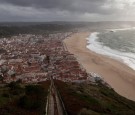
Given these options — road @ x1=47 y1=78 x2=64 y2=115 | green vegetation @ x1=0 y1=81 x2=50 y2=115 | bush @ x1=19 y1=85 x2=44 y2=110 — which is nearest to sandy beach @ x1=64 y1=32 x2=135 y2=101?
road @ x1=47 y1=78 x2=64 y2=115

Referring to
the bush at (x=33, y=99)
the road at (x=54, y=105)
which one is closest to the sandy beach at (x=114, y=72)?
the road at (x=54, y=105)

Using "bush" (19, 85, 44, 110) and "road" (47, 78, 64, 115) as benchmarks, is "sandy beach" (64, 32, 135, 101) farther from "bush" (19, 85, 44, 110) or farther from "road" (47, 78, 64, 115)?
"bush" (19, 85, 44, 110)

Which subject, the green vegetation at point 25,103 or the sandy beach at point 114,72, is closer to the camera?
the green vegetation at point 25,103

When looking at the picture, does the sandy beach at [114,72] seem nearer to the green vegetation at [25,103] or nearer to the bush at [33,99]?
the bush at [33,99]

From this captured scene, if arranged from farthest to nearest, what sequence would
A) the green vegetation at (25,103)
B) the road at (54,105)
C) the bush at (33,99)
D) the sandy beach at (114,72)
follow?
the sandy beach at (114,72), the bush at (33,99), the road at (54,105), the green vegetation at (25,103)

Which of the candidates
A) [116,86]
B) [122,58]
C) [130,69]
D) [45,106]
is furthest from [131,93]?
[122,58]

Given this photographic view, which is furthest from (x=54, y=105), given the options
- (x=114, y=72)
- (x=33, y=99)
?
(x=114, y=72)

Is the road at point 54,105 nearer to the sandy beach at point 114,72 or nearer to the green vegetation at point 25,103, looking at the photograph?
the green vegetation at point 25,103

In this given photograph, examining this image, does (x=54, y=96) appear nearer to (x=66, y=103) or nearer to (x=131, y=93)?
(x=66, y=103)

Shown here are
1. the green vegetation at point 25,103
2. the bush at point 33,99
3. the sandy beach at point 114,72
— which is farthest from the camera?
the sandy beach at point 114,72

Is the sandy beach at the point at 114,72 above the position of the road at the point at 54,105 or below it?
below

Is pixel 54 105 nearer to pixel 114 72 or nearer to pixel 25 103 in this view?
pixel 25 103
